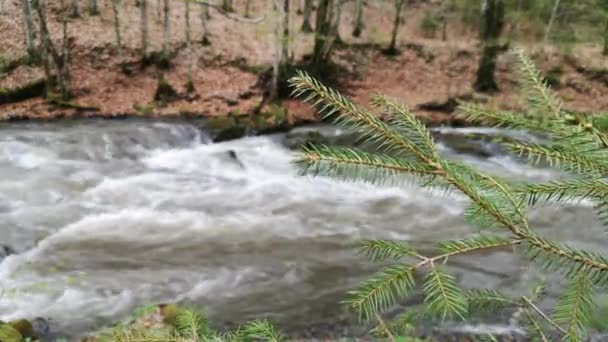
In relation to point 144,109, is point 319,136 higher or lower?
lower

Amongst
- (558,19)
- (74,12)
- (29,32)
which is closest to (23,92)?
(29,32)

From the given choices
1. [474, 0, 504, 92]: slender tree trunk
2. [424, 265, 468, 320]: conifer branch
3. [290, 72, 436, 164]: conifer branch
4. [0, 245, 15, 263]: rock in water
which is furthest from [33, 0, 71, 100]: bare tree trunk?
[424, 265, 468, 320]: conifer branch

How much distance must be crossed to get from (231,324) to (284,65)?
467 inches

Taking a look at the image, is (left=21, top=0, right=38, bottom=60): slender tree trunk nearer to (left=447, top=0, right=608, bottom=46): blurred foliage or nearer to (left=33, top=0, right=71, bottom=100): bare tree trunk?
(left=33, top=0, right=71, bottom=100): bare tree trunk

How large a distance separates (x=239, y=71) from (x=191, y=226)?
9.99 m

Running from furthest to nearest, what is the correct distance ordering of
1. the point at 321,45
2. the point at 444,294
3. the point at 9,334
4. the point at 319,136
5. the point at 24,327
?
the point at 321,45 → the point at 319,136 → the point at 24,327 → the point at 9,334 → the point at 444,294

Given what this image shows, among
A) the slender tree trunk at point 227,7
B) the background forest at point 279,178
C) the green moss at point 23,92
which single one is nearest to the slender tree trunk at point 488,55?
the background forest at point 279,178

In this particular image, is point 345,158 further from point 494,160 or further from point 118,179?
point 494,160

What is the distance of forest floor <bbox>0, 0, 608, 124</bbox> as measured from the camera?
15.3m

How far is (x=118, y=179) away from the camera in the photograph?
11.3 metres

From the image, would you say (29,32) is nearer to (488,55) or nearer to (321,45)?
(321,45)

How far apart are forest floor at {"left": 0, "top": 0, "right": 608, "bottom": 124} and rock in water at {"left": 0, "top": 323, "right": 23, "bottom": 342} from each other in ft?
33.8

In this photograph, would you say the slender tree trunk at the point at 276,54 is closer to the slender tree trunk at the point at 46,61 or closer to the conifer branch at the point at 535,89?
the slender tree trunk at the point at 46,61

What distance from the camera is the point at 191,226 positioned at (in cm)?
916
